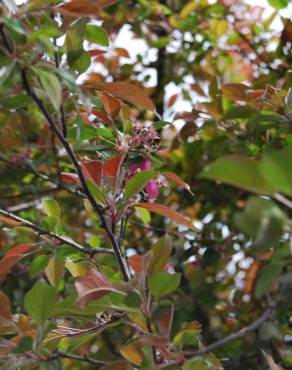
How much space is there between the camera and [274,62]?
2186 mm

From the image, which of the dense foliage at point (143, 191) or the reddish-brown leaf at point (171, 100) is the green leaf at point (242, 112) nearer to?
the dense foliage at point (143, 191)

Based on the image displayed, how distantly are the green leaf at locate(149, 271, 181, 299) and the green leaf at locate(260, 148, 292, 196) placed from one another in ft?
1.10

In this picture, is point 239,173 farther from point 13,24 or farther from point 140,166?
point 140,166

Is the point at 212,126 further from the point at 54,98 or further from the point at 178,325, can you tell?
the point at 54,98

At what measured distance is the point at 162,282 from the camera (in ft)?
2.98

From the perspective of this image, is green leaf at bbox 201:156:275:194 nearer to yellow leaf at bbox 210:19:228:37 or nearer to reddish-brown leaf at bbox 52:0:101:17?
reddish-brown leaf at bbox 52:0:101:17

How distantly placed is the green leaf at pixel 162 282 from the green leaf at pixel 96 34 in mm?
479

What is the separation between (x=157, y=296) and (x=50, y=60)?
41cm

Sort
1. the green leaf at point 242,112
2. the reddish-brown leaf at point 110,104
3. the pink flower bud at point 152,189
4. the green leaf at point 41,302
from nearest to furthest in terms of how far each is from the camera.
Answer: the green leaf at point 41,302 → the reddish-brown leaf at point 110,104 → the pink flower bud at point 152,189 → the green leaf at point 242,112

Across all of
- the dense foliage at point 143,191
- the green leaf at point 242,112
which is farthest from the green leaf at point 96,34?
the green leaf at point 242,112

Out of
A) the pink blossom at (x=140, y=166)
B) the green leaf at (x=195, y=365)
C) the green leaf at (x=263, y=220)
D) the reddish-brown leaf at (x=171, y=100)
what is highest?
the green leaf at (x=263, y=220)

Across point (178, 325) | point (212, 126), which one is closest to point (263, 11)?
point (212, 126)

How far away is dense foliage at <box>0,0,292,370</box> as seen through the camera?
85 centimetres

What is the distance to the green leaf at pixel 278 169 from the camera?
0.59 metres
